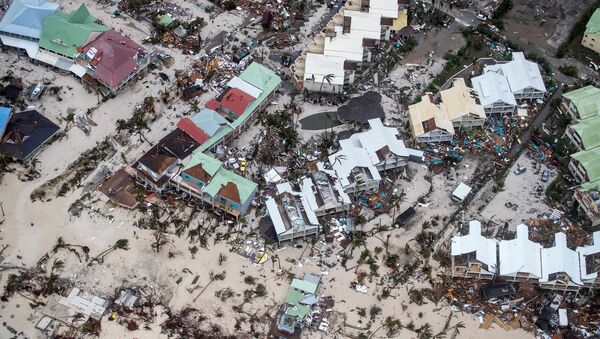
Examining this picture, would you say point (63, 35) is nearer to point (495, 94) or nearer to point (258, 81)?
Answer: point (258, 81)

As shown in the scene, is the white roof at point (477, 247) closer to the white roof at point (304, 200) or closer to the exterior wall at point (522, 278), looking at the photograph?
the exterior wall at point (522, 278)

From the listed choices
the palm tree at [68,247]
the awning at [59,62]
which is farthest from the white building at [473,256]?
the awning at [59,62]

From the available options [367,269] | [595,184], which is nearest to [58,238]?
[367,269]

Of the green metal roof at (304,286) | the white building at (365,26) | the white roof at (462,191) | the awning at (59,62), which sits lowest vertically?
the green metal roof at (304,286)

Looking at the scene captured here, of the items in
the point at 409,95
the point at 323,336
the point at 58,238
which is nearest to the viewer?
the point at 323,336

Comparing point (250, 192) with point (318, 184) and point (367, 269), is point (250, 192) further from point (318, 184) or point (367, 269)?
point (367, 269)

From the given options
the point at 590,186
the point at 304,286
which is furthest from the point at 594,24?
the point at 304,286

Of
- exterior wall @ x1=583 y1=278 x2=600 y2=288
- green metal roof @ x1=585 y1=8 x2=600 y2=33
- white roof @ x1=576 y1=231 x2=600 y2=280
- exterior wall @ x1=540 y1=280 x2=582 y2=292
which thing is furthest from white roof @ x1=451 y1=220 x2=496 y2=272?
green metal roof @ x1=585 y1=8 x2=600 y2=33
